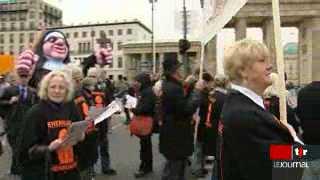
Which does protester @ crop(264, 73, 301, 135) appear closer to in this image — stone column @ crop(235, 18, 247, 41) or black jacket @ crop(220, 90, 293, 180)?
black jacket @ crop(220, 90, 293, 180)

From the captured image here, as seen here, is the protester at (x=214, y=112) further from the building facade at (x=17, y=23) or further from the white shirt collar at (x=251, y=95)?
the building facade at (x=17, y=23)

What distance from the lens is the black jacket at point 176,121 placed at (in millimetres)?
8531

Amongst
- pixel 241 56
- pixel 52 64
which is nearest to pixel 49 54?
pixel 52 64

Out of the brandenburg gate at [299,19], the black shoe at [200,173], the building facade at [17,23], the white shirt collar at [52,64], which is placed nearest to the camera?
the white shirt collar at [52,64]

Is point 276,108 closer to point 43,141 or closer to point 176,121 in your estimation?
point 176,121

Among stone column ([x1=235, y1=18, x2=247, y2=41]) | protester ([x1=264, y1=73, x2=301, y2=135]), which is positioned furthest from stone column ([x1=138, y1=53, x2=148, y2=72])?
protester ([x1=264, y1=73, x2=301, y2=135])

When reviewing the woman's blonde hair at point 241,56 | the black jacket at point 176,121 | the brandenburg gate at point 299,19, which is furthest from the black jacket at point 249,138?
the brandenburg gate at point 299,19

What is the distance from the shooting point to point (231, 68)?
3.57 meters

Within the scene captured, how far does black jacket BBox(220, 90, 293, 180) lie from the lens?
3.26 metres

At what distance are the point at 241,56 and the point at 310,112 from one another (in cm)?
196

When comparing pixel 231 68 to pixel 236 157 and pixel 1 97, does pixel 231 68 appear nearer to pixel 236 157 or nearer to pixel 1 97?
pixel 236 157

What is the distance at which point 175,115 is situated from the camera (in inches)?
346

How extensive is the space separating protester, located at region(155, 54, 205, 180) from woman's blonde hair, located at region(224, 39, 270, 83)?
485 centimetres

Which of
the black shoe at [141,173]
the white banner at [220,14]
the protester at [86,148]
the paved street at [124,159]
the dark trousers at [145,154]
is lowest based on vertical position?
the paved street at [124,159]
